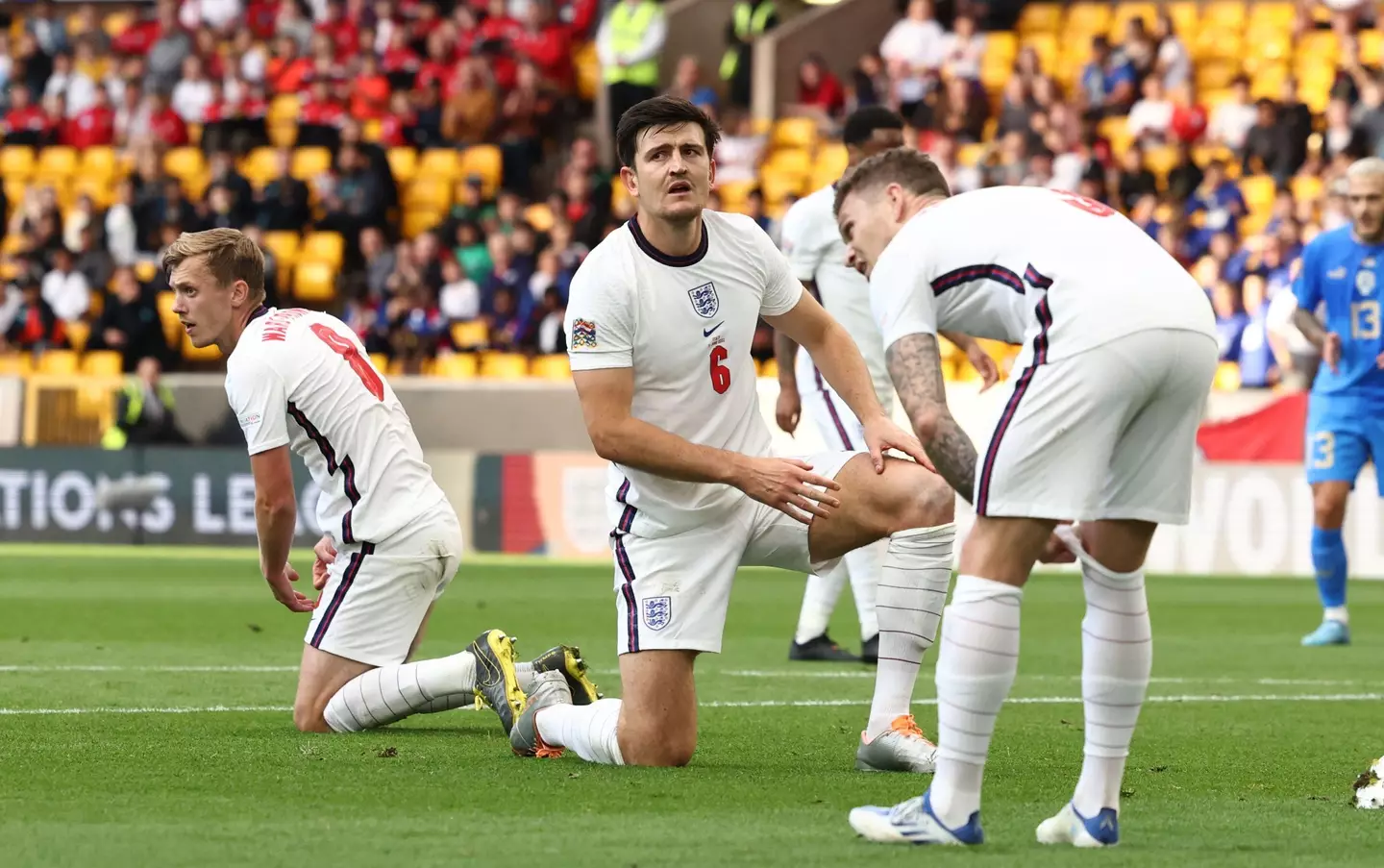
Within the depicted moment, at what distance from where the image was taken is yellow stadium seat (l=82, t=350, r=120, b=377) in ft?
69.0

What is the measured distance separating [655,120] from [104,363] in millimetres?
16425

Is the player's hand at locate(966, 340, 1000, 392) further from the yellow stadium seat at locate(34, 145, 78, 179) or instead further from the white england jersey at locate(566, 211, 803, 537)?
the yellow stadium seat at locate(34, 145, 78, 179)

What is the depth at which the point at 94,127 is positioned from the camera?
25.0m

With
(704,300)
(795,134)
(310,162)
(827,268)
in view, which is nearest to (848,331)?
(827,268)

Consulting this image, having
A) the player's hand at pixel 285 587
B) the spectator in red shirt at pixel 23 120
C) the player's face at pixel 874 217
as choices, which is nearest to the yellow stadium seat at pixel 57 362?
the spectator in red shirt at pixel 23 120

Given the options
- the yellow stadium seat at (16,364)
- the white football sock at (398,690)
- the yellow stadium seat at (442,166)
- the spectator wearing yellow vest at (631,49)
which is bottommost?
the yellow stadium seat at (16,364)

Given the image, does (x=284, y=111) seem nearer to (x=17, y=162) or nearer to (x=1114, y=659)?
(x=17, y=162)

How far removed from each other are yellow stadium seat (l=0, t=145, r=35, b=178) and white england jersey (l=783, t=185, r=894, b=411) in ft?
58.2

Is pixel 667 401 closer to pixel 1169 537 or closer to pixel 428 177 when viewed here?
pixel 1169 537

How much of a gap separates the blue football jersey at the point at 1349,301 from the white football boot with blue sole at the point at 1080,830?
649 cm

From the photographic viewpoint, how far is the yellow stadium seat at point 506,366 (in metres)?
19.7

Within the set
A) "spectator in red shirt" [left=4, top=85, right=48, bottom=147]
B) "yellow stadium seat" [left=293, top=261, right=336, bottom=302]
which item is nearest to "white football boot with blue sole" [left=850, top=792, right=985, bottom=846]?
"yellow stadium seat" [left=293, top=261, right=336, bottom=302]

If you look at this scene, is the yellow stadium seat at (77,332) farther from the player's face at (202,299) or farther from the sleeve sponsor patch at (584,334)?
the sleeve sponsor patch at (584,334)

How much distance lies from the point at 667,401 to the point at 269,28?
866 inches
